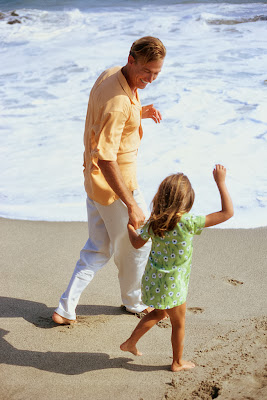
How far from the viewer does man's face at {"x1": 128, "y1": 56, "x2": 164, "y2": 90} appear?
9.12ft

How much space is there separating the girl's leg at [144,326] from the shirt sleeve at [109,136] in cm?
85

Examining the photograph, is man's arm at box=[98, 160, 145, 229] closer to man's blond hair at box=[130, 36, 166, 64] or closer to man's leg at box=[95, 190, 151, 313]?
man's leg at box=[95, 190, 151, 313]

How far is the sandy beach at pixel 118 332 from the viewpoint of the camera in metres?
2.70

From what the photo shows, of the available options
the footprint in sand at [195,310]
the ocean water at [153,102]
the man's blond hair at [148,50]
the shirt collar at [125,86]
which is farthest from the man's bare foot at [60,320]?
the ocean water at [153,102]

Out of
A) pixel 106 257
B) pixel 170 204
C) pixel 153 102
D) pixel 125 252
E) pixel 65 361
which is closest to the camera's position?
pixel 170 204

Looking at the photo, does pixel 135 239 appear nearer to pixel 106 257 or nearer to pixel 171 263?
pixel 171 263

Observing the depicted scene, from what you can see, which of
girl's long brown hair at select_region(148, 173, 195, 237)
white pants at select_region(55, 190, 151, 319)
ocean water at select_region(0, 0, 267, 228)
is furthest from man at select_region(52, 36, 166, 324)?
ocean water at select_region(0, 0, 267, 228)

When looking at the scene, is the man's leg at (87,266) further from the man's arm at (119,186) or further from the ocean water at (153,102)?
the ocean water at (153,102)

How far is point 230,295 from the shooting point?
Answer: 3.66 metres

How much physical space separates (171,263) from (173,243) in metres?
0.11

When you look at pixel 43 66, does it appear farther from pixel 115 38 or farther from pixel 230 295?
pixel 230 295

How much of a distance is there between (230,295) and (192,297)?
0.26 m

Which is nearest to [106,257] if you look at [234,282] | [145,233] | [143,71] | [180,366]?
[145,233]

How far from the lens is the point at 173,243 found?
2650mm
